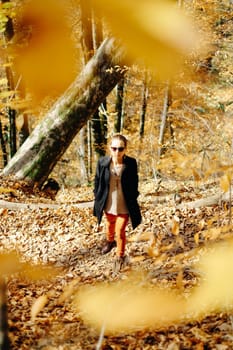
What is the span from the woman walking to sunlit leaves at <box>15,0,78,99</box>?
3.44 meters

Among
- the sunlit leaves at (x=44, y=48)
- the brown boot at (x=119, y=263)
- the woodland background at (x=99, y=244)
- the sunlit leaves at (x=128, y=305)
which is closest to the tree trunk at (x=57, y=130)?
the woodland background at (x=99, y=244)

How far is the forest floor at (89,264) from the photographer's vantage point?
3.15 meters

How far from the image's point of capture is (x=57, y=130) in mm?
7246

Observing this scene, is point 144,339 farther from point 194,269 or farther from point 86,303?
point 194,269

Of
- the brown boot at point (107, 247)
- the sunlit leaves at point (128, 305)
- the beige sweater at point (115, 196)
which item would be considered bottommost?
the brown boot at point (107, 247)

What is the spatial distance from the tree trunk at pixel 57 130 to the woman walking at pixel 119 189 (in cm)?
175

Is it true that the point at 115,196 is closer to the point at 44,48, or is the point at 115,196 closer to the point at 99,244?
the point at 99,244

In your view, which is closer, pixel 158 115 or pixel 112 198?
pixel 112 198

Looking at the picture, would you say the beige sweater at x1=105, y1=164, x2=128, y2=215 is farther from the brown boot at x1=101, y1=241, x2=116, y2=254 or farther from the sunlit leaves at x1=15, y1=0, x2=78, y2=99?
the sunlit leaves at x1=15, y1=0, x2=78, y2=99

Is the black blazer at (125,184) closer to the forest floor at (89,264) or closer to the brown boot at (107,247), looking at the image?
the forest floor at (89,264)

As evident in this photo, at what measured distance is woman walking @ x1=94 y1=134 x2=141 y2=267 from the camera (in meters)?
4.55

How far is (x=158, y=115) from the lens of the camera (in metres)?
17.6

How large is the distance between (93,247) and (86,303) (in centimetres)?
175

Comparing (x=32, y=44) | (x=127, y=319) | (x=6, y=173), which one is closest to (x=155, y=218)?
(x=127, y=319)
